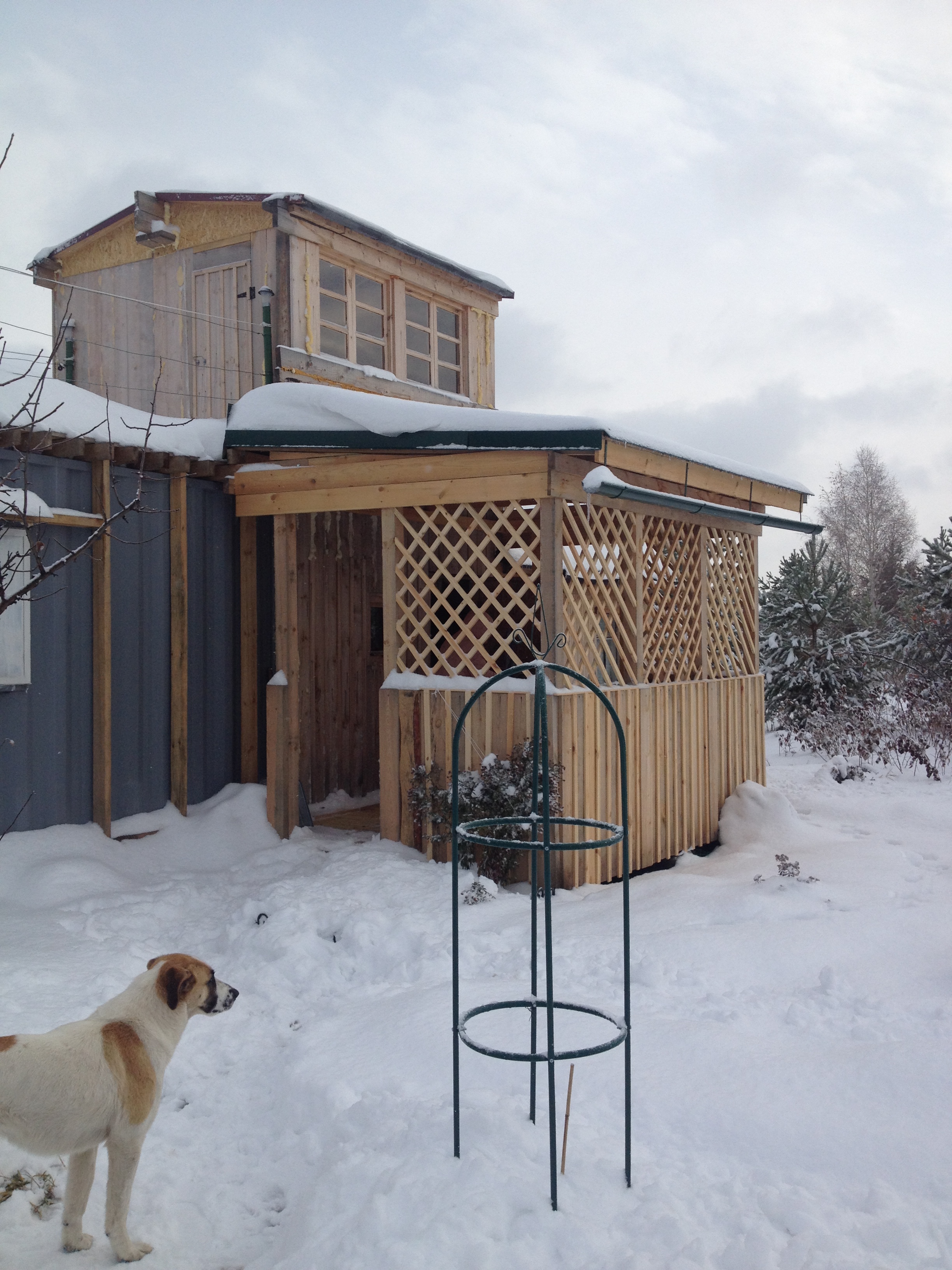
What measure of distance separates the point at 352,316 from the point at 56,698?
5.33m

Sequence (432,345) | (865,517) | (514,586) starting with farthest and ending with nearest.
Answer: (865,517) < (432,345) < (514,586)

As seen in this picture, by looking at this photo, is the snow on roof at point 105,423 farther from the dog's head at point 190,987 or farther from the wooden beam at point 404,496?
the dog's head at point 190,987

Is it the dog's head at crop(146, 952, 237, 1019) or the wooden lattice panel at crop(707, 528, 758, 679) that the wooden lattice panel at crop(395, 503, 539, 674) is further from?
the dog's head at crop(146, 952, 237, 1019)

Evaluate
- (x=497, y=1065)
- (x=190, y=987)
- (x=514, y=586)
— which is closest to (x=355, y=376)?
(x=514, y=586)

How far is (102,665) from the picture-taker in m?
6.11

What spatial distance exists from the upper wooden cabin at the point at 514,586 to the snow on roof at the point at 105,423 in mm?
333

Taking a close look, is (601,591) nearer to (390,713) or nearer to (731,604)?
(390,713)

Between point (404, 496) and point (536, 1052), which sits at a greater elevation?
point (404, 496)

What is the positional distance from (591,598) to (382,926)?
2.52 metres

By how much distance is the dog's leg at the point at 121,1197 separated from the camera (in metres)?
2.36

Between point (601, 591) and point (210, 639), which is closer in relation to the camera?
point (601, 591)

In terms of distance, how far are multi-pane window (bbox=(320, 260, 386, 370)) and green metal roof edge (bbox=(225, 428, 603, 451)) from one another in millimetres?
3312

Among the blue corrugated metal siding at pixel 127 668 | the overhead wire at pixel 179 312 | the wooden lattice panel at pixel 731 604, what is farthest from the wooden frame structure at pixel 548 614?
the overhead wire at pixel 179 312

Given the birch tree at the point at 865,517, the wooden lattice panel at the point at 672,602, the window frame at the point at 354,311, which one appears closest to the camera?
the wooden lattice panel at the point at 672,602
